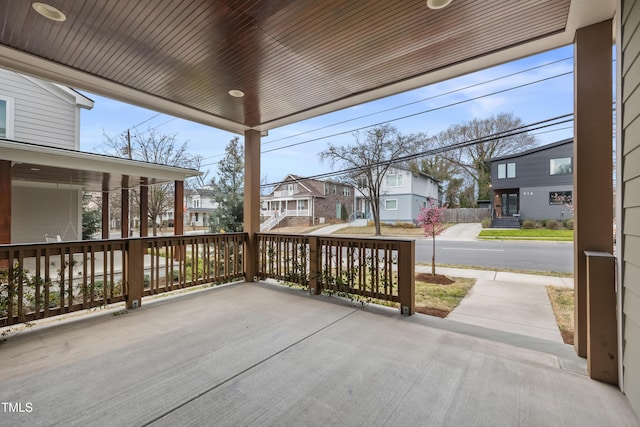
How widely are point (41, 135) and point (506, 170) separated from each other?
1923cm

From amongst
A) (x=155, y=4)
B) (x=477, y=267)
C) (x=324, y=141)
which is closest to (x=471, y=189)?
(x=324, y=141)

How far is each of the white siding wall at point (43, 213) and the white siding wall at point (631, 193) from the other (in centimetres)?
1143

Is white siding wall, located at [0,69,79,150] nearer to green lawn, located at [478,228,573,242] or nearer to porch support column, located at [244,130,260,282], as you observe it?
porch support column, located at [244,130,260,282]

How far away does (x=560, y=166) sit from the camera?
1388 centimetres

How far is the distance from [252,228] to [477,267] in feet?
18.0

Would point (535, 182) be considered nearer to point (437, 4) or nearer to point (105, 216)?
point (437, 4)

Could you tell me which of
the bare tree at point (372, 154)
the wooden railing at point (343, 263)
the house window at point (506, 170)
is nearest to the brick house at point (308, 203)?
the bare tree at point (372, 154)

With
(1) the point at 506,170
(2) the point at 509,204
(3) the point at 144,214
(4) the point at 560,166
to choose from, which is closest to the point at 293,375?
(3) the point at 144,214

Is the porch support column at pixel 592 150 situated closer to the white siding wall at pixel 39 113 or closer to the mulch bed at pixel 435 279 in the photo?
the mulch bed at pixel 435 279

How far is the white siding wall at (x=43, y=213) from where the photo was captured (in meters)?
7.96

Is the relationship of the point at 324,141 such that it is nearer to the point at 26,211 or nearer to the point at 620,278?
the point at 26,211

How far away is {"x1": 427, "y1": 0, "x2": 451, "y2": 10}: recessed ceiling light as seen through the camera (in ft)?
7.00

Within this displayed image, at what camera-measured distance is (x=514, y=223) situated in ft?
50.6

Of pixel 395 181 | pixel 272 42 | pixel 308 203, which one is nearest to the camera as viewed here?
pixel 272 42
